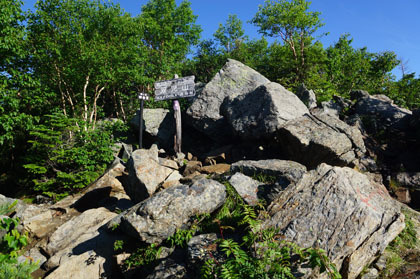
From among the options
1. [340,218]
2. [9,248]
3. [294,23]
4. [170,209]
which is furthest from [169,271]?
[294,23]

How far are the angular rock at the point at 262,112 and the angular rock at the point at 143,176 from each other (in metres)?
4.32

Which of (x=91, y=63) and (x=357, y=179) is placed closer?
(x=357, y=179)

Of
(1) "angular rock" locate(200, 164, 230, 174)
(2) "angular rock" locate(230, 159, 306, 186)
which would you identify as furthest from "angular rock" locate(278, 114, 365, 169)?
(1) "angular rock" locate(200, 164, 230, 174)

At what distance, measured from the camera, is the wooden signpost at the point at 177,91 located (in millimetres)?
12789

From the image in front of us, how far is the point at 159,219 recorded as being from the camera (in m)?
5.10

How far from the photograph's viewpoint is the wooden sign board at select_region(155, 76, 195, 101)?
12.8 m

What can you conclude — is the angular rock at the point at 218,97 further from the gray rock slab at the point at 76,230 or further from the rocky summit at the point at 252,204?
the gray rock slab at the point at 76,230

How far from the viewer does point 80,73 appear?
50.3 feet

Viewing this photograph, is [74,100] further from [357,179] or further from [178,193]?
[357,179]

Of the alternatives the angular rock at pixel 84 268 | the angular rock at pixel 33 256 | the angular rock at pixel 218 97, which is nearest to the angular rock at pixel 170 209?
the angular rock at pixel 84 268

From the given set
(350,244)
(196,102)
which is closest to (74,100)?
(196,102)

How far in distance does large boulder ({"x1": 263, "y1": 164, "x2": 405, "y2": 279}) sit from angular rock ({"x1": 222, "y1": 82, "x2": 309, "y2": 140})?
5481 millimetres

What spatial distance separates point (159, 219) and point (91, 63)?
13329mm

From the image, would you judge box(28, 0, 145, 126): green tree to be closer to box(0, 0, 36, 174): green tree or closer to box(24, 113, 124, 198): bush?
box(0, 0, 36, 174): green tree
